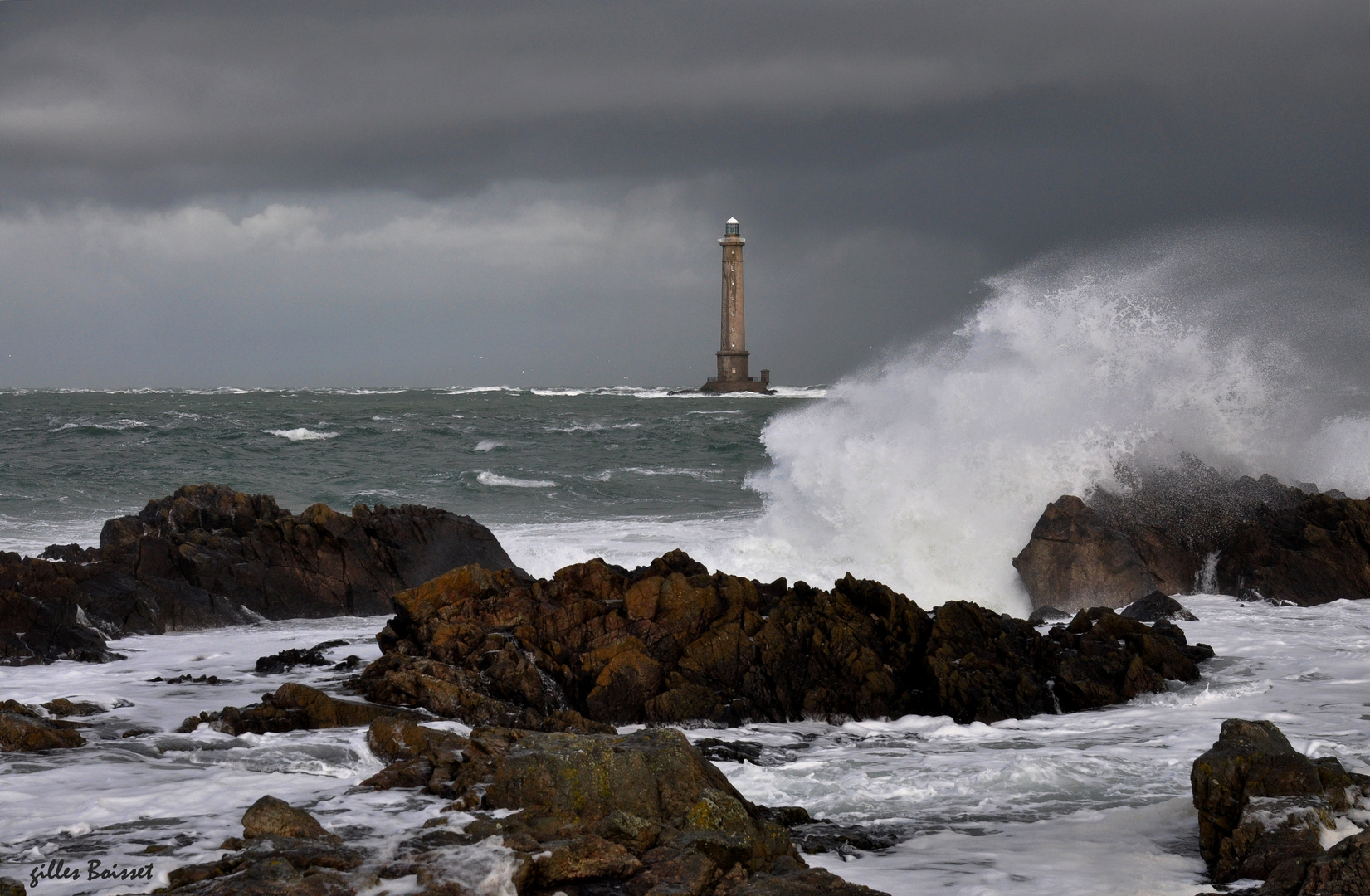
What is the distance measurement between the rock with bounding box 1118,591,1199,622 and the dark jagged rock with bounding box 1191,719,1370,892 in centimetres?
432

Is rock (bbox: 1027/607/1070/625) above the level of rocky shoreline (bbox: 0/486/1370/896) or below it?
below

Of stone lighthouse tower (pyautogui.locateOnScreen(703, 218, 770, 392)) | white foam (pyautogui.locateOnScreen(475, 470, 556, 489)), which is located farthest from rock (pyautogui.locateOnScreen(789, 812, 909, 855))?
stone lighthouse tower (pyautogui.locateOnScreen(703, 218, 770, 392))

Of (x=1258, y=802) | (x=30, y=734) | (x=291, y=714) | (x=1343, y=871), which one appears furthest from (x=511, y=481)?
(x=1343, y=871)

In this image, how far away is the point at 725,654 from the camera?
21.7 feet

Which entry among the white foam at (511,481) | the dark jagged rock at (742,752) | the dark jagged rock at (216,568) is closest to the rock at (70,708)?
the dark jagged rock at (216,568)

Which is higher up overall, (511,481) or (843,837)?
(511,481)

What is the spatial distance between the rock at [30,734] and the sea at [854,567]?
0.16m

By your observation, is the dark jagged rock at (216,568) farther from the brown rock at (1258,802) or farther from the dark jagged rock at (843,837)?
the brown rock at (1258,802)

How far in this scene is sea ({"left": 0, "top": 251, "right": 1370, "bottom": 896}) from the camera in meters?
4.11

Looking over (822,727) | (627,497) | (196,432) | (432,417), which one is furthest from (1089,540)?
(432,417)

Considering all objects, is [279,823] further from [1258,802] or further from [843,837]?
[1258,802]

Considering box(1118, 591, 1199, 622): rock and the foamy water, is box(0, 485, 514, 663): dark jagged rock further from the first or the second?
box(1118, 591, 1199, 622): rock

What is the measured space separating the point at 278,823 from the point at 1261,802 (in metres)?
3.30

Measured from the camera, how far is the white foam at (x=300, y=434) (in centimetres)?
2914
